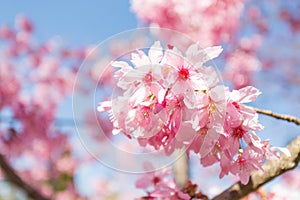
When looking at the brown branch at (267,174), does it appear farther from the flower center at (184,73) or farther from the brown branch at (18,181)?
the brown branch at (18,181)

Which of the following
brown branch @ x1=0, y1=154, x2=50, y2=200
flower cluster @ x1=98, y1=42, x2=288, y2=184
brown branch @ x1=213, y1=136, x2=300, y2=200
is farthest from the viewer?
brown branch @ x1=0, y1=154, x2=50, y2=200

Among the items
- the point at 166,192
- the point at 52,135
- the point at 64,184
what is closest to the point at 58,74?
the point at 52,135

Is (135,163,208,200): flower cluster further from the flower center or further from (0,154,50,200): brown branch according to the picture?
(0,154,50,200): brown branch

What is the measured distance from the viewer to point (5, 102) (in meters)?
5.81

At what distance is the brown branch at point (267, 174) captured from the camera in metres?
1.30

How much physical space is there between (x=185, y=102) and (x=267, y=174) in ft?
1.55

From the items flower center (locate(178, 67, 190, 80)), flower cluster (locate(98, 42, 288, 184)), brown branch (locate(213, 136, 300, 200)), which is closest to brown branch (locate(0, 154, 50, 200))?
brown branch (locate(213, 136, 300, 200))

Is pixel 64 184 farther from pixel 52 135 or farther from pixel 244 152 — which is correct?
pixel 244 152

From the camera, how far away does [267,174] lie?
4.30 ft

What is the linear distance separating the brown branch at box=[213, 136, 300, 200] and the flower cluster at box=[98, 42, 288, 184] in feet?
0.86

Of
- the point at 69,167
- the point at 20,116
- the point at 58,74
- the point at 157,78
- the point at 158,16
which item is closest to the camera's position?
the point at 157,78

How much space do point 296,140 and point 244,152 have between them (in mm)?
331

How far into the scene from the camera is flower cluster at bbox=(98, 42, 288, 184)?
0.98m

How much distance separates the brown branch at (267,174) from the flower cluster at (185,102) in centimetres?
26
